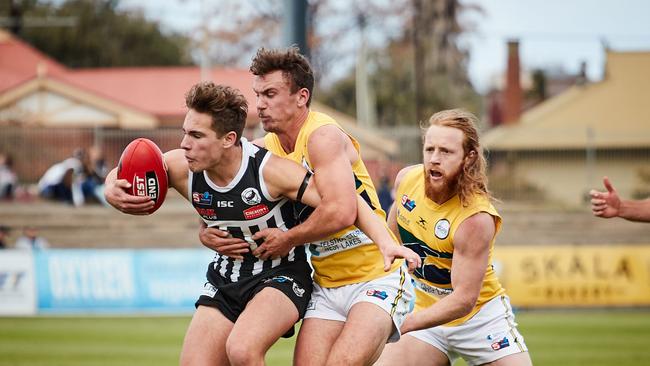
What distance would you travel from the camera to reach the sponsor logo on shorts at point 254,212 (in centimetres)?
661

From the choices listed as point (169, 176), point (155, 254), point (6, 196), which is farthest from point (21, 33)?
point (169, 176)

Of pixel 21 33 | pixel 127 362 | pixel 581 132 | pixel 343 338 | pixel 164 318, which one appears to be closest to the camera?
pixel 343 338

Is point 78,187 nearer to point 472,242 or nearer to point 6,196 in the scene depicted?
point 6,196

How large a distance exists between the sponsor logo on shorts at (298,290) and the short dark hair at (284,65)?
1303mm

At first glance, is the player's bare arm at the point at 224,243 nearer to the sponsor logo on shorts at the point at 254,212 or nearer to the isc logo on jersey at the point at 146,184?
the sponsor logo on shorts at the point at 254,212

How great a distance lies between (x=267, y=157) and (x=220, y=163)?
33cm

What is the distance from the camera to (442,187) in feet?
22.5

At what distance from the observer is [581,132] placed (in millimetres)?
28766

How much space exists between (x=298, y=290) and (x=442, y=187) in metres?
1.20

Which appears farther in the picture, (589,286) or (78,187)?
(78,187)

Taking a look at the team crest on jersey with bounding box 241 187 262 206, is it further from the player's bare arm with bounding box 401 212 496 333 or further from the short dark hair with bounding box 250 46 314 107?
the player's bare arm with bounding box 401 212 496 333

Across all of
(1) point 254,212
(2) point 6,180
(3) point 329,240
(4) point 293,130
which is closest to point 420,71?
(2) point 6,180

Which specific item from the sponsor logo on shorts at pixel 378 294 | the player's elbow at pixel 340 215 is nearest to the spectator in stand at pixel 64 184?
the sponsor logo on shorts at pixel 378 294

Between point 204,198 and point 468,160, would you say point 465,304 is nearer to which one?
point 468,160
